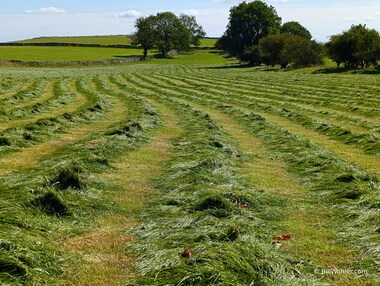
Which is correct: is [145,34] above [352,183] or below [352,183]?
above

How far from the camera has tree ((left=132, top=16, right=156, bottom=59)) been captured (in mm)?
121000

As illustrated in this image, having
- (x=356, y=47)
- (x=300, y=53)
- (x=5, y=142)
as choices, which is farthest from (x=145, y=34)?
(x=5, y=142)

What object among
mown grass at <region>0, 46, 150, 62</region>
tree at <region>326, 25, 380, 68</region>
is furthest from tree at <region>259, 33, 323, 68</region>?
mown grass at <region>0, 46, 150, 62</region>

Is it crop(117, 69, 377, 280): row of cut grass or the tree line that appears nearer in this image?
crop(117, 69, 377, 280): row of cut grass

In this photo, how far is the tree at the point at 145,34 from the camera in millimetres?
121000

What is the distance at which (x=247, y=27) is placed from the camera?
106 meters

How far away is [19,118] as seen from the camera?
69.8 feet

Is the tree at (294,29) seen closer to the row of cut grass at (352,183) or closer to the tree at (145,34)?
the tree at (145,34)

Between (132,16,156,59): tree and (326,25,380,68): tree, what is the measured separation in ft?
204

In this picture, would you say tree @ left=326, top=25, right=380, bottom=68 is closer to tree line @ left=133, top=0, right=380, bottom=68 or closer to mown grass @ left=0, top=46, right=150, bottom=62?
tree line @ left=133, top=0, right=380, bottom=68

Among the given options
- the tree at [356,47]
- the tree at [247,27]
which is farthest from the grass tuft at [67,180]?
the tree at [247,27]

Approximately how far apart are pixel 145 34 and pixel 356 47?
71.1 m

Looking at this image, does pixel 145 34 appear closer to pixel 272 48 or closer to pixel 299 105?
pixel 272 48

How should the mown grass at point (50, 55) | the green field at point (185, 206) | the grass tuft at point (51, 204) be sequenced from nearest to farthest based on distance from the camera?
the green field at point (185, 206), the grass tuft at point (51, 204), the mown grass at point (50, 55)
